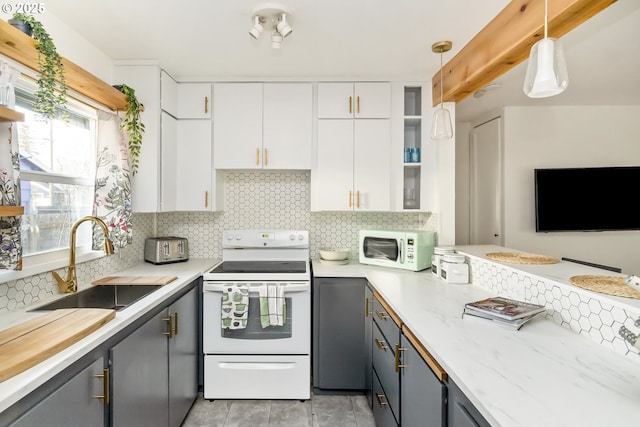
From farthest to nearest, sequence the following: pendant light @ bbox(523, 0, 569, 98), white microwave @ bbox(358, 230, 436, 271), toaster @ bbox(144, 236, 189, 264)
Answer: toaster @ bbox(144, 236, 189, 264) → white microwave @ bbox(358, 230, 436, 271) → pendant light @ bbox(523, 0, 569, 98)

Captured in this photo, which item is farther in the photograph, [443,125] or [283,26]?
[443,125]

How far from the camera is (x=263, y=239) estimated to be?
2746mm

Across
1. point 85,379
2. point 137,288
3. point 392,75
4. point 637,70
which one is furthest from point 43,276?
point 637,70

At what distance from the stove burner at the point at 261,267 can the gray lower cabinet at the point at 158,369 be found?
31cm

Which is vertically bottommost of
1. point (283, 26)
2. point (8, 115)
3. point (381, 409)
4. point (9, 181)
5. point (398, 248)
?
point (381, 409)

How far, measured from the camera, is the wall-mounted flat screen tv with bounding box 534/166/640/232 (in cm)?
328

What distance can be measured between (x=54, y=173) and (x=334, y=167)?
177 cm

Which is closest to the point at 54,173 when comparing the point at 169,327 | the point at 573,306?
the point at 169,327

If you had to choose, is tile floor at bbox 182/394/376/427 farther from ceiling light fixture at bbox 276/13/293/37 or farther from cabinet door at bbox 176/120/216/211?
ceiling light fixture at bbox 276/13/293/37

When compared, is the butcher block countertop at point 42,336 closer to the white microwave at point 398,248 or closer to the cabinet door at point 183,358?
the cabinet door at point 183,358

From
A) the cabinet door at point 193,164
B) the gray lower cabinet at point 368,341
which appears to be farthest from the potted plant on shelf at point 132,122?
the gray lower cabinet at point 368,341

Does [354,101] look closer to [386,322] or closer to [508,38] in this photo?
[508,38]

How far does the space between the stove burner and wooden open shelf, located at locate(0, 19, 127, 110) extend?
1289 millimetres

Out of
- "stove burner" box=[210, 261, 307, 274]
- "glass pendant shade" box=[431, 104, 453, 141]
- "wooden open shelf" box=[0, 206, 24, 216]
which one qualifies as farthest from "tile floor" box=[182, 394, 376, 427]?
"glass pendant shade" box=[431, 104, 453, 141]
